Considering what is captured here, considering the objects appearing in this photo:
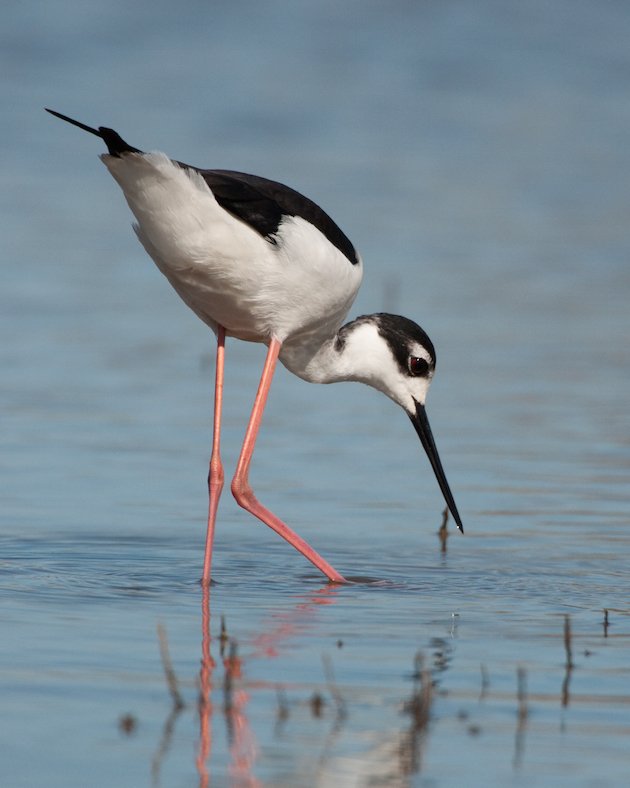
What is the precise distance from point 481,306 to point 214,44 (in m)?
9.67

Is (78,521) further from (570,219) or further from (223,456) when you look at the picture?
(570,219)

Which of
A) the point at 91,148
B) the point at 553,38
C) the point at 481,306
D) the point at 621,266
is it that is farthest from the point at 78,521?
the point at 553,38

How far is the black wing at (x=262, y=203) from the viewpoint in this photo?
4988 mm

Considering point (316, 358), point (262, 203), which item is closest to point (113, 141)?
point (262, 203)

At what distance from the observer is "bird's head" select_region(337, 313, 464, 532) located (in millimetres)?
5957

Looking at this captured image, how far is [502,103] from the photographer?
56.9ft

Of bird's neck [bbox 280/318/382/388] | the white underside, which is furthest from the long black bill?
the white underside

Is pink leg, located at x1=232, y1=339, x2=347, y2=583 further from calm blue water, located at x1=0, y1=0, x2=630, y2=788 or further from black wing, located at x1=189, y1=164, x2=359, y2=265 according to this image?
black wing, located at x1=189, y1=164, x2=359, y2=265

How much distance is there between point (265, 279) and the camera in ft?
17.3

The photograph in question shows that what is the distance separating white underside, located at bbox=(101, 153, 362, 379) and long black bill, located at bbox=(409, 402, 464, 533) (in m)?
0.51

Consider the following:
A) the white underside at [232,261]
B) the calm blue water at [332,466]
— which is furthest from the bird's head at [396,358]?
the calm blue water at [332,466]

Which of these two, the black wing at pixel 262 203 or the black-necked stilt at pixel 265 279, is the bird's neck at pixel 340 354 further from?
the black wing at pixel 262 203

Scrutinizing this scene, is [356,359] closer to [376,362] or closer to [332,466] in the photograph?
[376,362]

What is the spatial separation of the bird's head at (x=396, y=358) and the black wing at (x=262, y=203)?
57 cm
